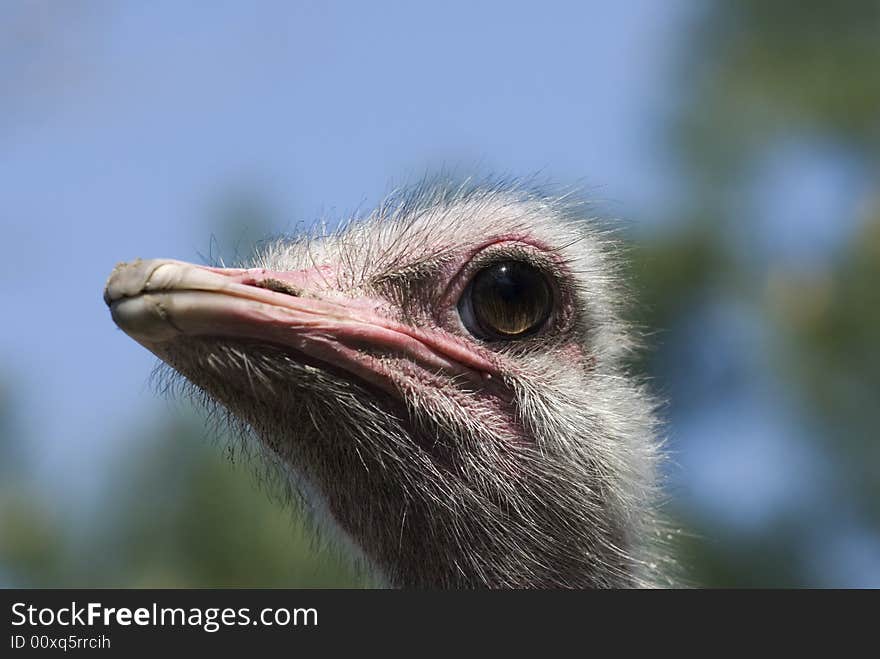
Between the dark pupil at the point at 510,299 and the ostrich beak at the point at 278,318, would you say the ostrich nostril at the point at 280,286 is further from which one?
the dark pupil at the point at 510,299

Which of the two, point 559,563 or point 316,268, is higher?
point 316,268

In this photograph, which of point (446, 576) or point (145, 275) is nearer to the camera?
point (145, 275)

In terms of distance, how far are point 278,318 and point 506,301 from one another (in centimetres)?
84

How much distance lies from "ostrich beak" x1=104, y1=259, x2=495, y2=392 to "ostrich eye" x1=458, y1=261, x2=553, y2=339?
106 millimetres

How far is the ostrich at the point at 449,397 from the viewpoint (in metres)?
3.71

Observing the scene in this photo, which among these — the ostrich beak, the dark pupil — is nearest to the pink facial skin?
the ostrich beak

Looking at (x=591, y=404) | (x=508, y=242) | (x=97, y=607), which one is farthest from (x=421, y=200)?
(x=97, y=607)

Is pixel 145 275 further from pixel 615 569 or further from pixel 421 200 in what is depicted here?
pixel 615 569

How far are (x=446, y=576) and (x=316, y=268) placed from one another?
1.01 meters

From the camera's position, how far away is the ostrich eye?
4.03 metres

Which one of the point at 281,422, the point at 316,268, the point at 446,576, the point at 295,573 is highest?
the point at 295,573

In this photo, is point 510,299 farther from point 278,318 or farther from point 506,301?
point 278,318

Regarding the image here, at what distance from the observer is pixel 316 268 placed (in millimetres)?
3928

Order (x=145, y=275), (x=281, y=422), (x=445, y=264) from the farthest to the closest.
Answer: (x=445, y=264)
(x=281, y=422)
(x=145, y=275)
